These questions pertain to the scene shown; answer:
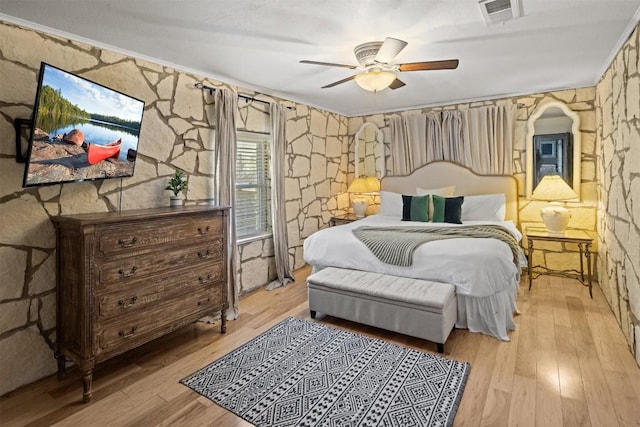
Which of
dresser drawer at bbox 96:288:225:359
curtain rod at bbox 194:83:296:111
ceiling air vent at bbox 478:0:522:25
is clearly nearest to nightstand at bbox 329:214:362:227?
curtain rod at bbox 194:83:296:111

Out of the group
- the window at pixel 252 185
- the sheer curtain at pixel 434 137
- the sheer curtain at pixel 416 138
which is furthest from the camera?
the sheer curtain at pixel 416 138

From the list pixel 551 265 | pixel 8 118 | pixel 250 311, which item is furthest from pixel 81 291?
pixel 551 265

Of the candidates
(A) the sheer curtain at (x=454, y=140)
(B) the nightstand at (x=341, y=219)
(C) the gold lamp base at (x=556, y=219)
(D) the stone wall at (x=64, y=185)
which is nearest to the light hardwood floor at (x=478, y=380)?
(D) the stone wall at (x=64, y=185)

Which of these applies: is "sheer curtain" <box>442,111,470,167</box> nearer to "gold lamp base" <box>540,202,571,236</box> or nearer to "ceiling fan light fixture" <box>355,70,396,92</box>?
"gold lamp base" <box>540,202,571,236</box>

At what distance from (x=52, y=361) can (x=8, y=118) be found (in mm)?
1725

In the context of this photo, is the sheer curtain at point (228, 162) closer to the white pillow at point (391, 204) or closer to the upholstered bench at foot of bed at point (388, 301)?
the upholstered bench at foot of bed at point (388, 301)

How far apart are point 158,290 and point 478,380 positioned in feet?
7.76

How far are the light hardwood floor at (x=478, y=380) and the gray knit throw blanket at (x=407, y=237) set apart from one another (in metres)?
0.68

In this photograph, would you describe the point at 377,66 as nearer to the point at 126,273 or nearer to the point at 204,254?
the point at 204,254

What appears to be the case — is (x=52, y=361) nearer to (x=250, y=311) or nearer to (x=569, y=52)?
(x=250, y=311)

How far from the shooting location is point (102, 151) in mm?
2527

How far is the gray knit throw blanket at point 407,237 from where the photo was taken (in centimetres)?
318

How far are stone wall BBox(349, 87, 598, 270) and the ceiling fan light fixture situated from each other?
2.71 metres

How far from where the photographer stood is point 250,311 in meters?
3.59
